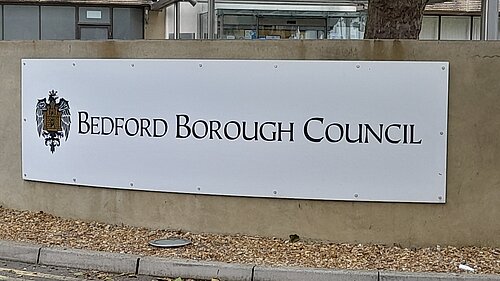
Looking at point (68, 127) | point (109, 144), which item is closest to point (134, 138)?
point (109, 144)

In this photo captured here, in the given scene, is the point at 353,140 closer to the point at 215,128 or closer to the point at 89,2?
the point at 215,128

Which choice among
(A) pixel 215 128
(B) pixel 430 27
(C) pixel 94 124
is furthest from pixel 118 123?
(B) pixel 430 27

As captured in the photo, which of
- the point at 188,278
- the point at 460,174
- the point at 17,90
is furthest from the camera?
the point at 17,90

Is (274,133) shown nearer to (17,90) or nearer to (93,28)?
(17,90)

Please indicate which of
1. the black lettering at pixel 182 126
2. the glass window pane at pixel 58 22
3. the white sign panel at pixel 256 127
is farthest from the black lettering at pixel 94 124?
the glass window pane at pixel 58 22

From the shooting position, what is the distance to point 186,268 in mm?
6617

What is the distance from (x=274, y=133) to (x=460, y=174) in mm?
1700

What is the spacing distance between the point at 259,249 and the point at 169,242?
0.83 m

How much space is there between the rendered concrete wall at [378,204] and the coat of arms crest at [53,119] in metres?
0.65

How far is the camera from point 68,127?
8117mm

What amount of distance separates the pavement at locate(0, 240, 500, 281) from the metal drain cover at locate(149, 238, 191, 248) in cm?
39

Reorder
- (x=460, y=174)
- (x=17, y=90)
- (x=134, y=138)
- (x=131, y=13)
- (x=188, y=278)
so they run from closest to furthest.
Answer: (x=188, y=278) < (x=460, y=174) < (x=134, y=138) < (x=17, y=90) < (x=131, y=13)

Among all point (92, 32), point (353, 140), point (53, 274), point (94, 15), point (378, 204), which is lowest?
point (53, 274)

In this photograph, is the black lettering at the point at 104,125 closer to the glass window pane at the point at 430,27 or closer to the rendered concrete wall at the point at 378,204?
the rendered concrete wall at the point at 378,204
